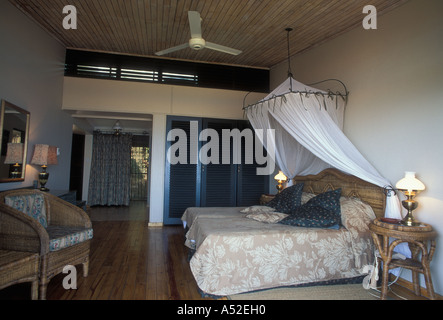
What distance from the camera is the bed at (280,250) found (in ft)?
7.75

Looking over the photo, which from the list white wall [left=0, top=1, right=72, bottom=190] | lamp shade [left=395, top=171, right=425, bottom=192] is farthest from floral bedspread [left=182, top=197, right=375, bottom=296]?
white wall [left=0, top=1, right=72, bottom=190]

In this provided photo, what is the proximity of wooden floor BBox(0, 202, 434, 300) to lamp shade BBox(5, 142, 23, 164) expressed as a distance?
1402 mm

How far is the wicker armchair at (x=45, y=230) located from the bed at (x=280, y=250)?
108cm

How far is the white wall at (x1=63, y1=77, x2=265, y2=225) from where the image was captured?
4.88 meters

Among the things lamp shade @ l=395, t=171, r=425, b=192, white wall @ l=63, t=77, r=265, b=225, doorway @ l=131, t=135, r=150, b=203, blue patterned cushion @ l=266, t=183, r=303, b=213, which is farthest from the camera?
doorway @ l=131, t=135, r=150, b=203

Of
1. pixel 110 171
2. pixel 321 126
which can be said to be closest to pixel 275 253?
pixel 321 126

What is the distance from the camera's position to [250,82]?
555 cm

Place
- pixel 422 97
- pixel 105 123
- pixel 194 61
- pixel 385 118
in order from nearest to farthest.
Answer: pixel 422 97
pixel 385 118
pixel 194 61
pixel 105 123

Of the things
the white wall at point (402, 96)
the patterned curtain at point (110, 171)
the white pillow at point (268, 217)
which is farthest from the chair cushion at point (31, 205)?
the patterned curtain at point (110, 171)

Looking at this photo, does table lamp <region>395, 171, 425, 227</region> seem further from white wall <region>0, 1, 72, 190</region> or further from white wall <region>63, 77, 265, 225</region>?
white wall <region>0, 1, 72, 190</region>

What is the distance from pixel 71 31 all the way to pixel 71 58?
0.81 m

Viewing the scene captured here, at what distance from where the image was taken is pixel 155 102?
202 inches

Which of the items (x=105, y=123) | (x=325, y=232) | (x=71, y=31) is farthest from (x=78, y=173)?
(x=325, y=232)
